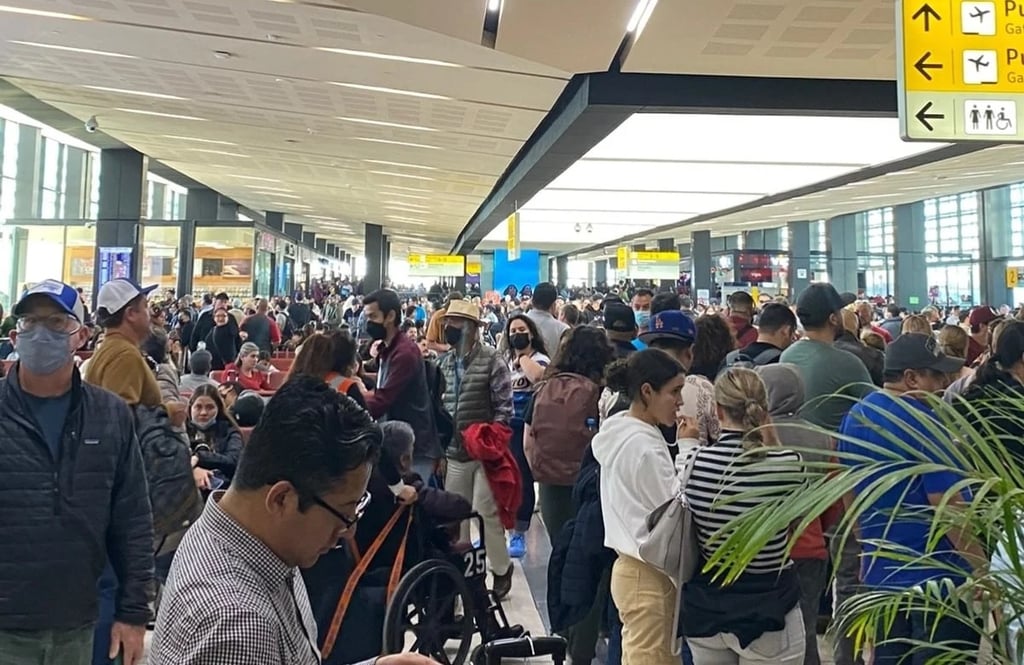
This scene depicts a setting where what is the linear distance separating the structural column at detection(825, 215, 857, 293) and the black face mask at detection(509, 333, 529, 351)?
24.7 metres

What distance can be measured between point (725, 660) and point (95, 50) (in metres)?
8.25

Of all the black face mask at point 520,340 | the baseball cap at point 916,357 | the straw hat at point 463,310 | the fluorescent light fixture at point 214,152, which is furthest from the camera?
the fluorescent light fixture at point 214,152

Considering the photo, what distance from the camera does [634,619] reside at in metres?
2.61

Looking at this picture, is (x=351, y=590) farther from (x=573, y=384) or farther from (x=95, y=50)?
(x=95, y=50)

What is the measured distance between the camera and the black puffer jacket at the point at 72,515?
7.00ft

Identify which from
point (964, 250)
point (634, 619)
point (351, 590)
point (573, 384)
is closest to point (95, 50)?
point (573, 384)

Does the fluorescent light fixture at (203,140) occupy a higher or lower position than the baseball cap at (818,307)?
higher

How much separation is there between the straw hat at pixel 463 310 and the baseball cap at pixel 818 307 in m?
1.89

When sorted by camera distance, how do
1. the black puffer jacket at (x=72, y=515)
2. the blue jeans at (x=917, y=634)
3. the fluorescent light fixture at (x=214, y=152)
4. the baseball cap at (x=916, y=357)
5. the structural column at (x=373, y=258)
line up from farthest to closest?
the structural column at (x=373, y=258)
the fluorescent light fixture at (x=214, y=152)
the baseball cap at (x=916, y=357)
the blue jeans at (x=917, y=634)
the black puffer jacket at (x=72, y=515)

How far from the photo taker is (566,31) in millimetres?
6004

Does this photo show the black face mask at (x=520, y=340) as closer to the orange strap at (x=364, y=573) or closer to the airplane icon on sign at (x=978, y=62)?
the orange strap at (x=364, y=573)

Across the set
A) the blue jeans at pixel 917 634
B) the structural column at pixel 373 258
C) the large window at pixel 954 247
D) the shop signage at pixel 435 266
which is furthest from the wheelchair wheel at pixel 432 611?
the large window at pixel 954 247

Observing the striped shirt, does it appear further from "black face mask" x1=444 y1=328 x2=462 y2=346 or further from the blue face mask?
"black face mask" x1=444 y1=328 x2=462 y2=346

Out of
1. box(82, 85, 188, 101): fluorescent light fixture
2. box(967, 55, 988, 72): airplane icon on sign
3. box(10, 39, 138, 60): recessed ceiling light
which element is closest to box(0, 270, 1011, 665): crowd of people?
box(967, 55, 988, 72): airplane icon on sign
